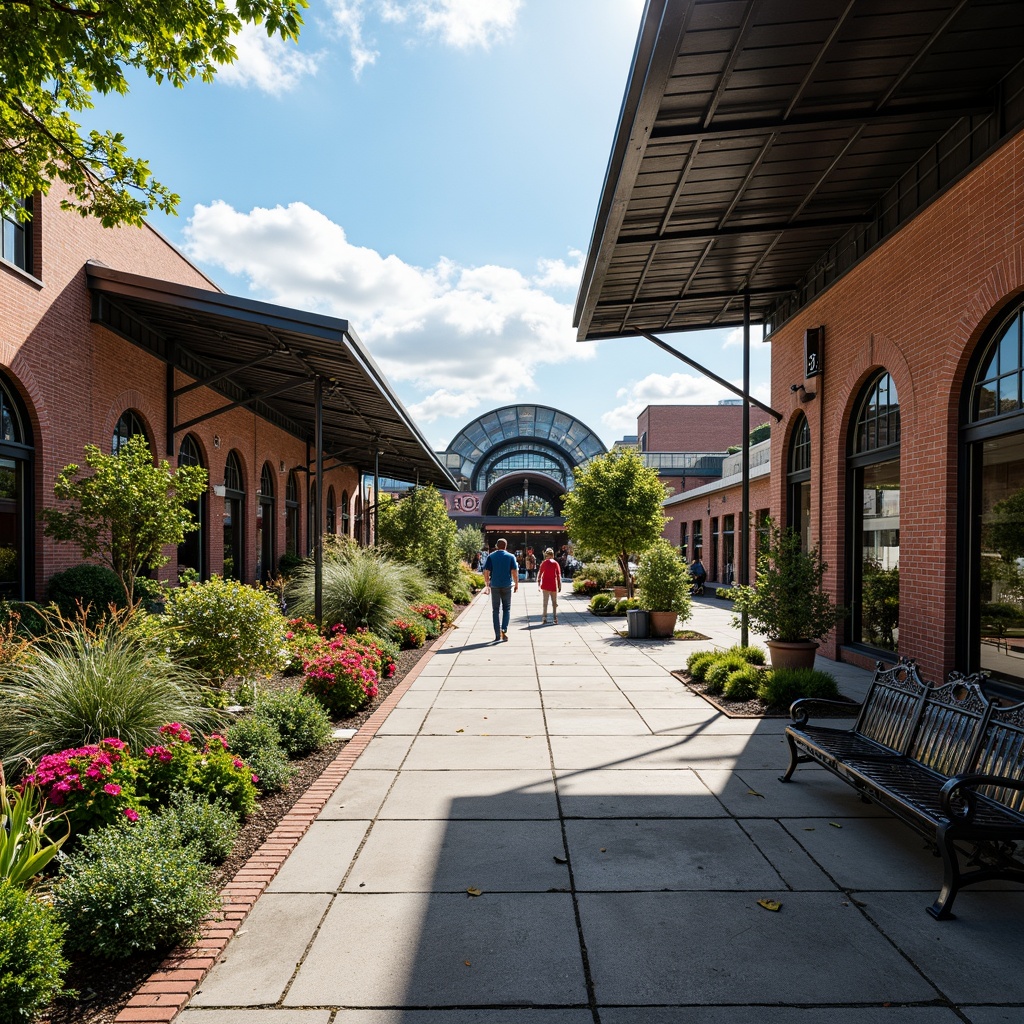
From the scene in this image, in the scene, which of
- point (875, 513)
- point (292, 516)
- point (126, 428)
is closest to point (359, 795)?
point (875, 513)

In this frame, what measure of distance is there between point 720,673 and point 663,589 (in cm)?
529

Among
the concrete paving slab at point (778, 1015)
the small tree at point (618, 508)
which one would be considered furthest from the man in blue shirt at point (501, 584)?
the concrete paving slab at point (778, 1015)

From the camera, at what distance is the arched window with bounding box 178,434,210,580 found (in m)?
15.1

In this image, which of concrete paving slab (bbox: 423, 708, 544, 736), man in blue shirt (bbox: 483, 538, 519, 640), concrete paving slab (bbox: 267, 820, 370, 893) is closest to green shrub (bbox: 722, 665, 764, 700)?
concrete paving slab (bbox: 423, 708, 544, 736)

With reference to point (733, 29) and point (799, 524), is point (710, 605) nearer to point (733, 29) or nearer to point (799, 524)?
point (799, 524)

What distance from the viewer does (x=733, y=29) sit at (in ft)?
18.2

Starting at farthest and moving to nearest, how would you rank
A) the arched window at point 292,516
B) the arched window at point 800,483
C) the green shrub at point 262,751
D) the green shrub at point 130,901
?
the arched window at point 292,516, the arched window at point 800,483, the green shrub at point 262,751, the green shrub at point 130,901

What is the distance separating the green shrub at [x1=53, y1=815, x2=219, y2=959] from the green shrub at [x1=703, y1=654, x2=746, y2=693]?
6.39 m

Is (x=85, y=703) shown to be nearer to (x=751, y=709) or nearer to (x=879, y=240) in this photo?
(x=751, y=709)

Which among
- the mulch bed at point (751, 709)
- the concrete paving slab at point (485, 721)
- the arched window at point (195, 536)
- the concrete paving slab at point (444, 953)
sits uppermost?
the arched window at point (195, 536)

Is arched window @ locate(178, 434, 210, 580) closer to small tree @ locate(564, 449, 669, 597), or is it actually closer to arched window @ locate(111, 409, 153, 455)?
arched window @ locate(111, 409, 153, 455)

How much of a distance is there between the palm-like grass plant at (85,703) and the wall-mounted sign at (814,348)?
32.4 ft

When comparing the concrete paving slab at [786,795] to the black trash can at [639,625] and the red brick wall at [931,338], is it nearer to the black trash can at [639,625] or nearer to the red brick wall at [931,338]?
the red brick wall at [931,338]

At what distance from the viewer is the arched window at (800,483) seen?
12320 mm
